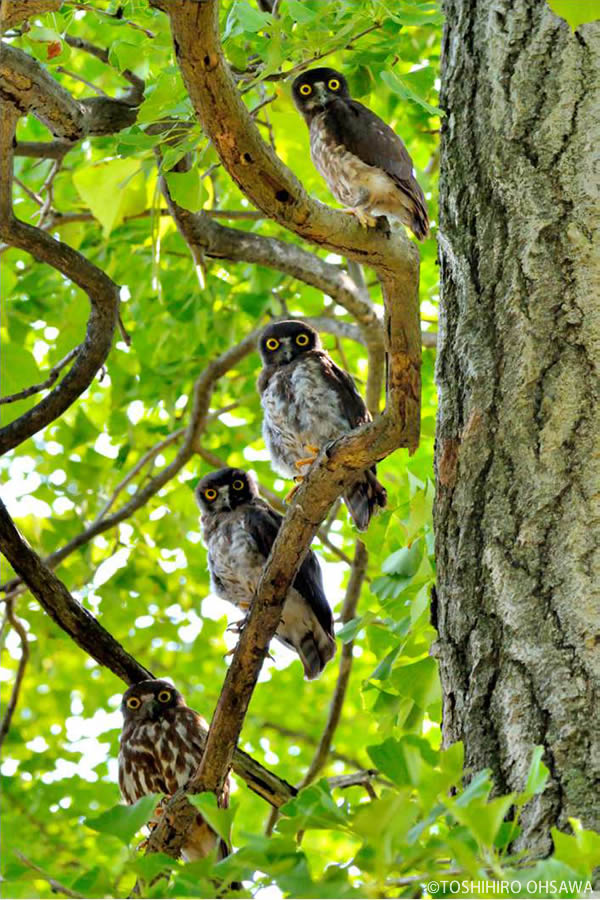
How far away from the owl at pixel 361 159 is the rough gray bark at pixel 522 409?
152 cm

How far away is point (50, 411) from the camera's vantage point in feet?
12.5

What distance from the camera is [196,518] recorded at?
6562 mm

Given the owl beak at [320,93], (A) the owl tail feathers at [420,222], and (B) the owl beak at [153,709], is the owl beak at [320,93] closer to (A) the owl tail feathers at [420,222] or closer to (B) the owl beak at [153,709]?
(A) the owl tail feathers at [420,222]

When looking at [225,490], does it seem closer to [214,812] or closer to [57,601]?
[57,601]

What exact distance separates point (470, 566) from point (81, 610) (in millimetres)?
1471

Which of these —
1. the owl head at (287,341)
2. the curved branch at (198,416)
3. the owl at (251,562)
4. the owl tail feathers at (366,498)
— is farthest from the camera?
the curved branch at (198,416)

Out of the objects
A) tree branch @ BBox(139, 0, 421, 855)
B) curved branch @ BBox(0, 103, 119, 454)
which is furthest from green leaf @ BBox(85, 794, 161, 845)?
curved branch @ BBox(0, 103, 119, 454)

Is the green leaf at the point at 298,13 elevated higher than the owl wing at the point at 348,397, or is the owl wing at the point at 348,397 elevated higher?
the owl wing at the point at 348,397

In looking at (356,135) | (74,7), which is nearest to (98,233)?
(356,135)

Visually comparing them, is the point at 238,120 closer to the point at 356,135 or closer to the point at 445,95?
the point at 445,95

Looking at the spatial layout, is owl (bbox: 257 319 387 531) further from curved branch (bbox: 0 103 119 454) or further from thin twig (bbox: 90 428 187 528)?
curved branch (bbox: 0 103 119 454)

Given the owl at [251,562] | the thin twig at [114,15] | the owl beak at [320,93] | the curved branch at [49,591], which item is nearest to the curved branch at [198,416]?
the owl at [251,562]

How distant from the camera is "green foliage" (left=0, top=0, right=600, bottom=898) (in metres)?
1.58

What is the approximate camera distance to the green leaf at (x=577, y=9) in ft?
4.37
